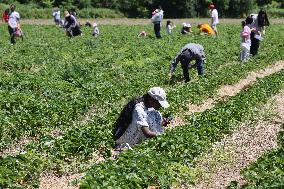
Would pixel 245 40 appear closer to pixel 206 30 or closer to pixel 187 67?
pixel 187 67

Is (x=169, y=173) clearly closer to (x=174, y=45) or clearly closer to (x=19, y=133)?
(x=19, y=133)

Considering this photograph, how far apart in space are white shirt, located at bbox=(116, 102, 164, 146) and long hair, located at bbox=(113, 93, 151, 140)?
0.19ft

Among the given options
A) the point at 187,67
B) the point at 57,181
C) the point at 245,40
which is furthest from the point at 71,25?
the point at 57,181

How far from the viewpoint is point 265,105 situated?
459 inches

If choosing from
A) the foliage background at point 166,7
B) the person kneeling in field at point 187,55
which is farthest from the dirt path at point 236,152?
the foliage background at point 166,7

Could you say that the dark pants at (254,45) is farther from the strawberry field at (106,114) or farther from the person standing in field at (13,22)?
the person standing in field at (13,22)

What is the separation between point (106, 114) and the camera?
10078mm

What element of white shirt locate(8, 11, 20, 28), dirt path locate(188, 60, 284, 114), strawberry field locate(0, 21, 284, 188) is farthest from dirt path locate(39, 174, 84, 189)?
white shirt locate(8, 11, 20, 28)

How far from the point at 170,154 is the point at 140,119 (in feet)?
2.19

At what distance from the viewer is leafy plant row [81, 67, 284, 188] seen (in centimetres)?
623

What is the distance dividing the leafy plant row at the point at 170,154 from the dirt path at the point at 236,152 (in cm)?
19

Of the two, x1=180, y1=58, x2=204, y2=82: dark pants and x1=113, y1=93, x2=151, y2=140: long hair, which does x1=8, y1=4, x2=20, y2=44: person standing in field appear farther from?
x1=113, y1=93, x2=151, y2=140: long hair

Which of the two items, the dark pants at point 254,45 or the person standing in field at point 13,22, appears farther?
the person standing in field at point 13,22

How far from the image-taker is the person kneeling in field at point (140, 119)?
7359mm
